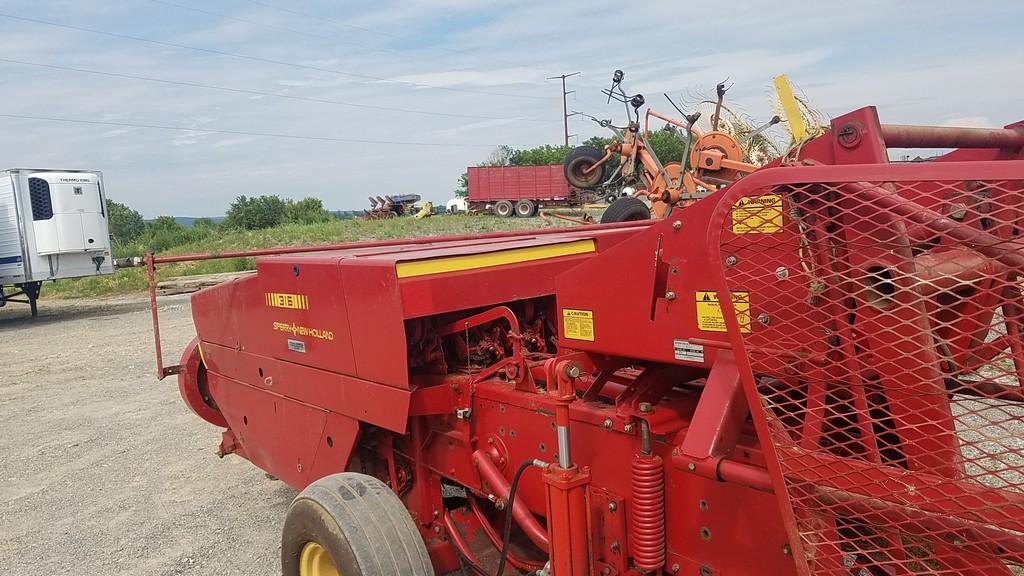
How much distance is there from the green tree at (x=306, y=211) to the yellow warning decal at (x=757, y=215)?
44421 mm

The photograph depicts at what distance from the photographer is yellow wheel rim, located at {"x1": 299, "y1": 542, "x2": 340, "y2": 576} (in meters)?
2.96

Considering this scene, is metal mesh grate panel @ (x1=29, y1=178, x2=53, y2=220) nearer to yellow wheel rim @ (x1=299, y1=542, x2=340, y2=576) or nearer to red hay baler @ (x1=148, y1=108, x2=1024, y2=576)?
red hay baler @ (x1=148, y1=108, x2=1024, y2=576)

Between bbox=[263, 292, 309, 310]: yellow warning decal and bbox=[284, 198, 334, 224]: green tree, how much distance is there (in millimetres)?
42077

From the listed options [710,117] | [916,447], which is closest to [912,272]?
[916,447]

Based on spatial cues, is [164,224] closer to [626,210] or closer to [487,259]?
[626,210]

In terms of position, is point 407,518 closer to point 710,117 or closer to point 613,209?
point 613,209

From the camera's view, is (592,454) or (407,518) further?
(407,518)

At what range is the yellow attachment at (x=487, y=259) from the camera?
287 centimetres

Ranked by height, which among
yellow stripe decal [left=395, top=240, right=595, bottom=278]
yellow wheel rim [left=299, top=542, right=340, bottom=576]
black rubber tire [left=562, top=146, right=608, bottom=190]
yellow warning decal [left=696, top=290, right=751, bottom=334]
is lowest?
yellow wheel rim [left=299, top=542, right=340, bottom=576]

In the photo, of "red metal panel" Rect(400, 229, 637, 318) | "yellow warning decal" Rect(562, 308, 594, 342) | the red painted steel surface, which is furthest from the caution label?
the red painted steel surface

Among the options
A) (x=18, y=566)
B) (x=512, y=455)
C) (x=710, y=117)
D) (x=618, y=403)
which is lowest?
(x=18, y=566)

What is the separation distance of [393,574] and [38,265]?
14.5m

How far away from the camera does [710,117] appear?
1146 cm

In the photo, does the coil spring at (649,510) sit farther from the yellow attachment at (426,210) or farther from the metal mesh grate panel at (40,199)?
the yellow attachment at (426,210)
